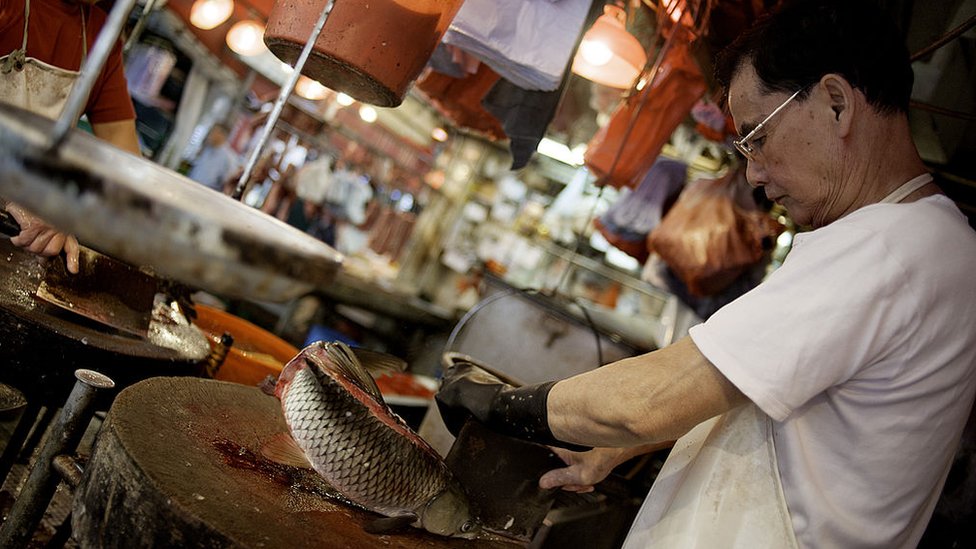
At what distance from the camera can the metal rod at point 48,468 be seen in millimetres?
1663

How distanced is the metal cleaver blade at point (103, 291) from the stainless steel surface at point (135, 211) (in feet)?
5.31

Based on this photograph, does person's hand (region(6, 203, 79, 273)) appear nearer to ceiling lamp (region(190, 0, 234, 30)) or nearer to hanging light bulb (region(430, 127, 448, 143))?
ceiling lamp (region(190, 0, 234, 30))

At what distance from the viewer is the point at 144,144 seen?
35.3 feet

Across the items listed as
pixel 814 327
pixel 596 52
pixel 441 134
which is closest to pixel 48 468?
pixel 814 327

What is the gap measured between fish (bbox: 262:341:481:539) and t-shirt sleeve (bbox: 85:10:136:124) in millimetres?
2077

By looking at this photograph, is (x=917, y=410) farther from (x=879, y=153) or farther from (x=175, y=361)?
(x=175, y=361)

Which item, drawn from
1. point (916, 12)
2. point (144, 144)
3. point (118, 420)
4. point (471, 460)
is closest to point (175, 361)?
point (118, 420)

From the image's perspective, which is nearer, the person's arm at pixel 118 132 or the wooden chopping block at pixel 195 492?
the wooden chopping block at pixel 195 492

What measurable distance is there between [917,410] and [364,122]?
41.5 ft

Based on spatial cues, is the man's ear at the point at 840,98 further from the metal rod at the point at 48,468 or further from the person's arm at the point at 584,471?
the metal rod at the point at 48,468

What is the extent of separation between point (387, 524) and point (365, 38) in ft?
4.63

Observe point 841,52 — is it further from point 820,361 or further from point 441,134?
point 441,134

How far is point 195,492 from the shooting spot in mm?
1397

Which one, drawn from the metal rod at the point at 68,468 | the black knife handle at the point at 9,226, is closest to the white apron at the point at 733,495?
the metal rod at the point at 68,468
